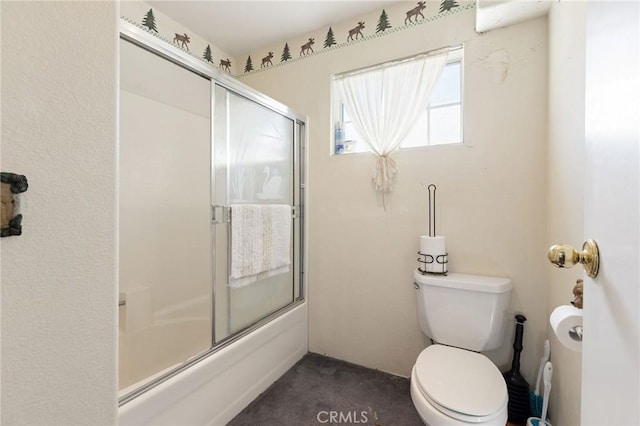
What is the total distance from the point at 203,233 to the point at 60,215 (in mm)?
1148

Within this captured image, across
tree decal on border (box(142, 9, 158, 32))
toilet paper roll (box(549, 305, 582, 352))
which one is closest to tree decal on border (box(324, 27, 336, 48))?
tree decal on border (box(142, 9, 158, 32))

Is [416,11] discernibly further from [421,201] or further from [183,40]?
[183,40]

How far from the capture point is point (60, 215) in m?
0.50

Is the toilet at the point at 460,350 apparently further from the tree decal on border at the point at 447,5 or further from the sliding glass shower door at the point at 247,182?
the tree decal on border at the point at 447,5

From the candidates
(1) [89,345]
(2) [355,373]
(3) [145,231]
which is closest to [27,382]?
(1) [89,345]

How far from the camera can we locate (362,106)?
183 cm

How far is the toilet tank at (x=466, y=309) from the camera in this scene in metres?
1.34

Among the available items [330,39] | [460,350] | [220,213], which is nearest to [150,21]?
[330,39]

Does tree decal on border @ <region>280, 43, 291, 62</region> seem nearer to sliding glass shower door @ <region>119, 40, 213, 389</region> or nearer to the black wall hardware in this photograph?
sliding glass shower door @ <region>119, 40, 213, 389</region>

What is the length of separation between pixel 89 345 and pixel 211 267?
93 centimetres

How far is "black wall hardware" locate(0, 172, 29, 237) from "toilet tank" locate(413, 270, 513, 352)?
4.92 feet

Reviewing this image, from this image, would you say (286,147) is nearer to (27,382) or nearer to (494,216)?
(494,216)

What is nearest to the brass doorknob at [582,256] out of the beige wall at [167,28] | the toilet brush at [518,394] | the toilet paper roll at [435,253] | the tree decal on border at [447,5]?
the toilet paper roll at [435,253]

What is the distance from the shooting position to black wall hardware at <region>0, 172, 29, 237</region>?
1.38 ft
